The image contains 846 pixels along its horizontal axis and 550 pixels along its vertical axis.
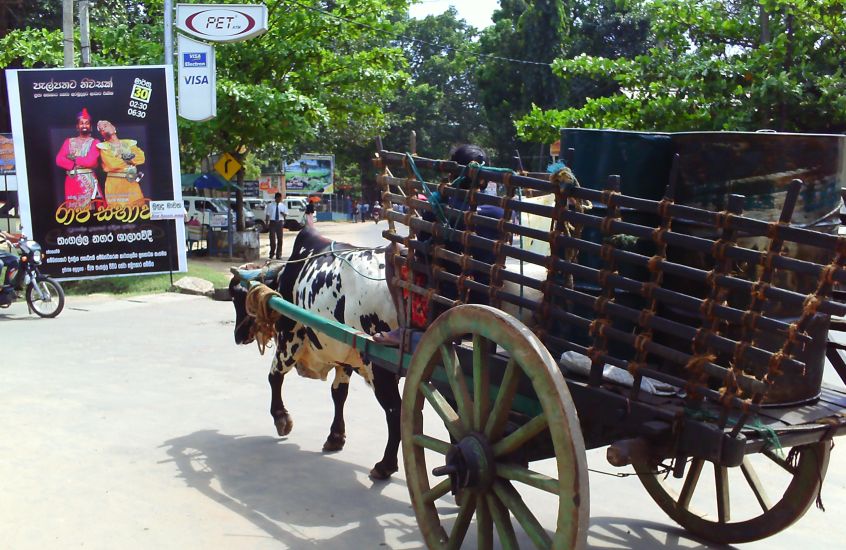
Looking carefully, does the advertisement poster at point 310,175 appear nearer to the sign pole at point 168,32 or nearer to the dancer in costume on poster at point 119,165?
the sign pole at point 168,32

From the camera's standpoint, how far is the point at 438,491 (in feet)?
11.9

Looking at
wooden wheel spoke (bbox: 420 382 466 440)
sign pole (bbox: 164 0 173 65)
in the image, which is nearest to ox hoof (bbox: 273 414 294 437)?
wooden wheel spoke (bbox: 420 382 466 440)

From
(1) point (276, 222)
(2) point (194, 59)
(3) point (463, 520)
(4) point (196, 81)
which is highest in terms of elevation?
(2) point (194, 59)

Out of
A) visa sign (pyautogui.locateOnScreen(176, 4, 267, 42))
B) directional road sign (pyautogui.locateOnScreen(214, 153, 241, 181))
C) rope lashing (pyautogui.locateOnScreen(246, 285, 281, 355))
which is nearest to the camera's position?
rope lashing (pyautogui.locateOnScreen(246, 285, 281, 355))

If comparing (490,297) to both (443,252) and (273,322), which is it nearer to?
(443,252)

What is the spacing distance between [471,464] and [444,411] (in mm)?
312

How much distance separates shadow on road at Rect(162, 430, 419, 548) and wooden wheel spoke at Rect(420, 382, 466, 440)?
1192mm

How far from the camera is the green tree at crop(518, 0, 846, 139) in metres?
10.6

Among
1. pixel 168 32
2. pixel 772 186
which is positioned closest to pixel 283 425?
pixel 772 186

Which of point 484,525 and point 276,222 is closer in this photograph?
point 484,525

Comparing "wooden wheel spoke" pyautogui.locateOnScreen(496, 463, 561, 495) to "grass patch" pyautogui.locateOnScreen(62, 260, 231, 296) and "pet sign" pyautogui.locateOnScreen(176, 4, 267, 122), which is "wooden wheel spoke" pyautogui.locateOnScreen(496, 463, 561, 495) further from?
"pet sign" pyautogui.locateOnScreen(176, 4, 267, 122)

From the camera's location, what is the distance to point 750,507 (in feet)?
16.4

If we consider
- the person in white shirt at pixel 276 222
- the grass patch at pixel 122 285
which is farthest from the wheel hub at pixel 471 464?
the person in white shirt at pixel 276 222

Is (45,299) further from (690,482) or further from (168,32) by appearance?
(690,482)
